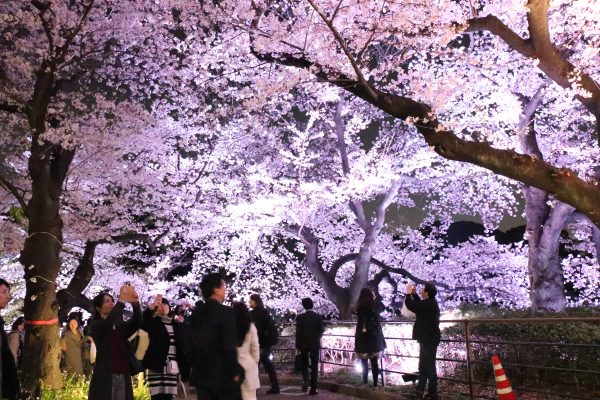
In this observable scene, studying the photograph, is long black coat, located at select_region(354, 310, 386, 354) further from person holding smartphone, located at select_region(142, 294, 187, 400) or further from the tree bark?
the tree bark

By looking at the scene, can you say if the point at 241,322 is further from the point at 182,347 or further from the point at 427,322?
the point at 427,322

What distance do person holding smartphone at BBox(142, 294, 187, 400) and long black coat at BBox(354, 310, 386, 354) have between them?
4.01 metres

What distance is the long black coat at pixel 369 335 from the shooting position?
9672 mm

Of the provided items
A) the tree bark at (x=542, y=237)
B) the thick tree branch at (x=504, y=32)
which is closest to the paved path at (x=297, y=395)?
the tree bark at (x=542, y=237)

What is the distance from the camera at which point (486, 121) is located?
14.8m

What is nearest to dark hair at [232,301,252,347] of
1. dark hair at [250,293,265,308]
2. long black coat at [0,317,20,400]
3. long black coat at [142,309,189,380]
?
long black coat at [142,309,189,380]

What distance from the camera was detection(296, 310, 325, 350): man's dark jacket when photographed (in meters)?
10.0

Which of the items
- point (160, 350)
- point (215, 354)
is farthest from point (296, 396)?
point (215, 354)

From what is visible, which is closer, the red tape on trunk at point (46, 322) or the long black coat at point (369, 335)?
the red tape on trunk at point (46, 322)

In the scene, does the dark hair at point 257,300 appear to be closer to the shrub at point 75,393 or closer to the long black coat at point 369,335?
the long black coat at point 369,335

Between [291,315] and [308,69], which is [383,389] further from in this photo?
[291,315]

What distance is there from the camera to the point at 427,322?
8109mm

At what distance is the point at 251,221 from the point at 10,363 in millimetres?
13276

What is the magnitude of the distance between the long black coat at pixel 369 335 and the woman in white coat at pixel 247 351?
172 inches
